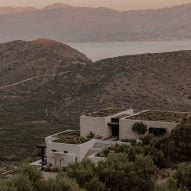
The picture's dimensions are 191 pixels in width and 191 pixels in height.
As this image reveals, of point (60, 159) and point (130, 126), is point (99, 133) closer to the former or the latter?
point (130, 126)

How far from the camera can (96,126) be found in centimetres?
3231

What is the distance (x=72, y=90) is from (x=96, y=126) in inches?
1402

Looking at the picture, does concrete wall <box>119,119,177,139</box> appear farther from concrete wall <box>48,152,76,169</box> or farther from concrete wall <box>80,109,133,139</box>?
concrete wall <box>48,152,76,169</box>

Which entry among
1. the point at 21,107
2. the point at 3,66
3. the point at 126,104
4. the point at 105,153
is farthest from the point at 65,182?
the point at 3,66

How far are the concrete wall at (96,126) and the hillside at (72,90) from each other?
12060 mm

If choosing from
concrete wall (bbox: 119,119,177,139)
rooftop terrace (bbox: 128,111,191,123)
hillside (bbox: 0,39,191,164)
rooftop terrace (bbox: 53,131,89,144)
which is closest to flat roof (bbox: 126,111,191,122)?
rooftop terrace (bbox: 128,111,191,123)

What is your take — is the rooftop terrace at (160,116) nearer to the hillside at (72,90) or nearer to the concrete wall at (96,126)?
the concrete wall at (96,126)

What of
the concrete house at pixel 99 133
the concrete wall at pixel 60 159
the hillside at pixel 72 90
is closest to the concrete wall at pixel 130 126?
the concrete house at pixel 99 133

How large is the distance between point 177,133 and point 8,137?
27.6 m

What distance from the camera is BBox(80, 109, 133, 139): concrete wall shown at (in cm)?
3209

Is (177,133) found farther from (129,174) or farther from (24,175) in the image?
(24,175)

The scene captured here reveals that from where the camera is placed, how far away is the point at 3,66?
284ft

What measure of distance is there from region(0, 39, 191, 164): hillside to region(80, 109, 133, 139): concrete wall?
39.6 feet

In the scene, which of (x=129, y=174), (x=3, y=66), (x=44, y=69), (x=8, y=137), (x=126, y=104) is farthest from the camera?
(x=3, y=66)
